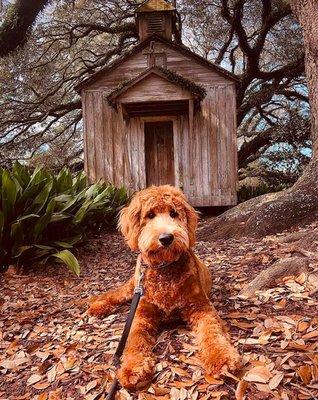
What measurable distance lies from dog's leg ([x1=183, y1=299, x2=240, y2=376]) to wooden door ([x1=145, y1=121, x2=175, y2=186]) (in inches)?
434

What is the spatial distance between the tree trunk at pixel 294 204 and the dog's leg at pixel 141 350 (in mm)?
3786

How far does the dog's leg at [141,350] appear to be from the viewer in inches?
90.0

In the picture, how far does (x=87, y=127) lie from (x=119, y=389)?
1169 cm

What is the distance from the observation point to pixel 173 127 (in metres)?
13.2

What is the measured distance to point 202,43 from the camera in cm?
1953

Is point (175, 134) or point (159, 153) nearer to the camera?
point (175, 134)

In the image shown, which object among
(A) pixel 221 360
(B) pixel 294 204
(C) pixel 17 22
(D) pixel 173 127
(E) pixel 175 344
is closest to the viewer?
(A) pixel 221 360

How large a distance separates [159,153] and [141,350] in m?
11.7

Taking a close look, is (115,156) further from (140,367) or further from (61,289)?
(140,367)

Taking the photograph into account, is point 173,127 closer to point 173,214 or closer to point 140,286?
point 173,214

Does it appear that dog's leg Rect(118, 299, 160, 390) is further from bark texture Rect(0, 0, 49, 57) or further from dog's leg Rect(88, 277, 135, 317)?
bark texture Rect(0, 0, 49, 57)

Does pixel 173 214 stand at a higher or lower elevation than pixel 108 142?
lower

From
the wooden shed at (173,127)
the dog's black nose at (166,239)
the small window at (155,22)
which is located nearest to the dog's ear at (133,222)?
the dog's black nose at (166,239)

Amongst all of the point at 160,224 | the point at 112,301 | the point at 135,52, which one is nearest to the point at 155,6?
the point at 135,52
